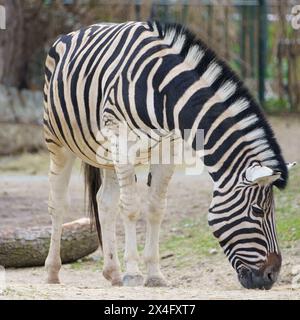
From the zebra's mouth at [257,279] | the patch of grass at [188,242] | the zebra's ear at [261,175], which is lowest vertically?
the patch of grass at [188,242]

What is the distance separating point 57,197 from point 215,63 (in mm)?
1876

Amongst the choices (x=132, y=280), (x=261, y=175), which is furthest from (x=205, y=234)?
(x=261, y=175)

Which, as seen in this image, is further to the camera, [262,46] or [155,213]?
[262,46]

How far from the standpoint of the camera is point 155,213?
6453 mm

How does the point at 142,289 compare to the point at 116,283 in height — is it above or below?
above

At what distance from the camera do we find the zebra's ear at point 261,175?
17.3ft

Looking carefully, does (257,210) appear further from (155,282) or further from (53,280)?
(53,280)

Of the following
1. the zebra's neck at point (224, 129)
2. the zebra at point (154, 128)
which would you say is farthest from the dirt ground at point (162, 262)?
the zebra's neck at point (224, 129)

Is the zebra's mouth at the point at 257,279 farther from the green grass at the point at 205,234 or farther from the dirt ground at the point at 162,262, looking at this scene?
the green grass at the point at 205,234

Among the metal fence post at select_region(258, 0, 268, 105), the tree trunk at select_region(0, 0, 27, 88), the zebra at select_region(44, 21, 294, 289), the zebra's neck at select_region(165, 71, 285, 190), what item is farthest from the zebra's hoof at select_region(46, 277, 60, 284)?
the metal fence post at select_region(258, 0, 268, 105)

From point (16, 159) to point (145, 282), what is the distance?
7048 mm

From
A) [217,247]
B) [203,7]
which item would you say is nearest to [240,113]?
[217,247]

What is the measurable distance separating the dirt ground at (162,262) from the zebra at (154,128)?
309mm

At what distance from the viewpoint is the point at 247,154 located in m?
5.55
